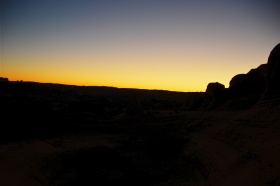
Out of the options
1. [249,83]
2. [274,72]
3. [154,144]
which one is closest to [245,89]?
[249,83]

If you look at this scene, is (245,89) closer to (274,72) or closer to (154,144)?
(274,72)

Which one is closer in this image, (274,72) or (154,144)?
(274,72)

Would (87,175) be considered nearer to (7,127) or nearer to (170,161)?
(170,161)

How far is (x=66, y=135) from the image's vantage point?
644 inches

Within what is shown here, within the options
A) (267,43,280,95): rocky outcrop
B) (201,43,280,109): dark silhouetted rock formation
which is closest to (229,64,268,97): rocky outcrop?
(201,43,280,109): dark silhouetted rock formation

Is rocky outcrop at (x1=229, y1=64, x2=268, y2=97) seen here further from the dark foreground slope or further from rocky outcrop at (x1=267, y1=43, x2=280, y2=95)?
rocky outcrop at (x1=267, y1=43, x2=280, y2=95)

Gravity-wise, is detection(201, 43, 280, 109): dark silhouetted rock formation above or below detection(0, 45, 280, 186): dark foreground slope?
above

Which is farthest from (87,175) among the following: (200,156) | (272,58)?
(272,58)

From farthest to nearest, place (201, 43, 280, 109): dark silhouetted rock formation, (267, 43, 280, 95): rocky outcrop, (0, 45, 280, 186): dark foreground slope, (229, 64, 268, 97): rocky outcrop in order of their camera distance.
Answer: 1. (229, 64, 268, 97): rocky outcrop
2. (201, 43, 280, 109): dark silhouetted rock formation
3. (267, 43, 280, 95): rocky outcrop
4. (0, 45, 280, 186): dark foreground slope

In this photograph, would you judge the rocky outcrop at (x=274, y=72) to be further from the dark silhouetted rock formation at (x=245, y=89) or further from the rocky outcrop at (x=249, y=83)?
the rocky outcrop at (x=249, y=83)

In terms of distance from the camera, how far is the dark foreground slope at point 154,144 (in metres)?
9.80

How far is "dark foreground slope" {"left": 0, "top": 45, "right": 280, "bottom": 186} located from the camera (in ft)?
32.1

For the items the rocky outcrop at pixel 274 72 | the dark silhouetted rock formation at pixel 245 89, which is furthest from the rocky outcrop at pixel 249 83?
the rocky outcrop at pixel 274 72

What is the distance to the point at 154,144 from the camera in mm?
14891
